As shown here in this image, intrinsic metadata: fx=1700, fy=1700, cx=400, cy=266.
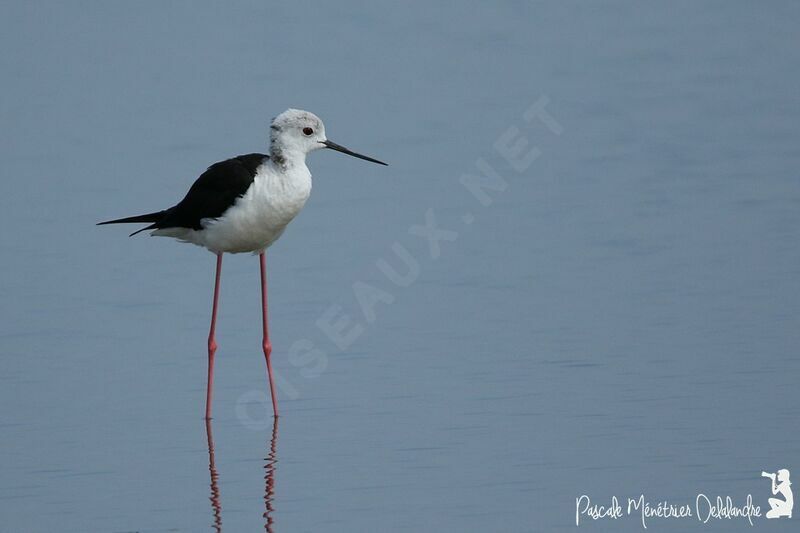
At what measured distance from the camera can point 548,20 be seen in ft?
69.6

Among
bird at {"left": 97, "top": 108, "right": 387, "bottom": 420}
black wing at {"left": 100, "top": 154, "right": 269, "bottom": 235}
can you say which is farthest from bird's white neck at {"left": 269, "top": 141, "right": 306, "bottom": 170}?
black wing at {"left": 100, "top": 154, "right": 269, "bottom": 235}

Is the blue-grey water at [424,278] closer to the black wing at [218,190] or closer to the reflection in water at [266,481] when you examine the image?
the reflection in water at [266,481]

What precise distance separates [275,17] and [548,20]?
3.78 meters

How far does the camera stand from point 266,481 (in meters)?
8.28

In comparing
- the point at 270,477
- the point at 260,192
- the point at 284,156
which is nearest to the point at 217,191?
the point at 260,192

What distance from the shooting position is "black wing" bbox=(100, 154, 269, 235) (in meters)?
9.95

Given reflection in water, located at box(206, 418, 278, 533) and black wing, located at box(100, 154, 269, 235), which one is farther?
black wing, located at box(100, 154, 269, 235)

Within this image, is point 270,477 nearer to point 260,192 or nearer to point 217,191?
point 260,192

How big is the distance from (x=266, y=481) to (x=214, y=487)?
253 millimetres

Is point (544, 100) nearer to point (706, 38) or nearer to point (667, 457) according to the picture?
point (706, 38)

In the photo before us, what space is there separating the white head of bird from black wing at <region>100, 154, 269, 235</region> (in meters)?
0.19

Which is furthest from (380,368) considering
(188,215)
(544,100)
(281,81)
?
(281,81)

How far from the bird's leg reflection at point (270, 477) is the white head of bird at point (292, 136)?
5.02 feet

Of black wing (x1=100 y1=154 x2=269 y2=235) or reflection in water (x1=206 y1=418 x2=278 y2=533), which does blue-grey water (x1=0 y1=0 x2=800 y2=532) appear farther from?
black wing (x1=100 y1=154 x2=269 y2=235)
